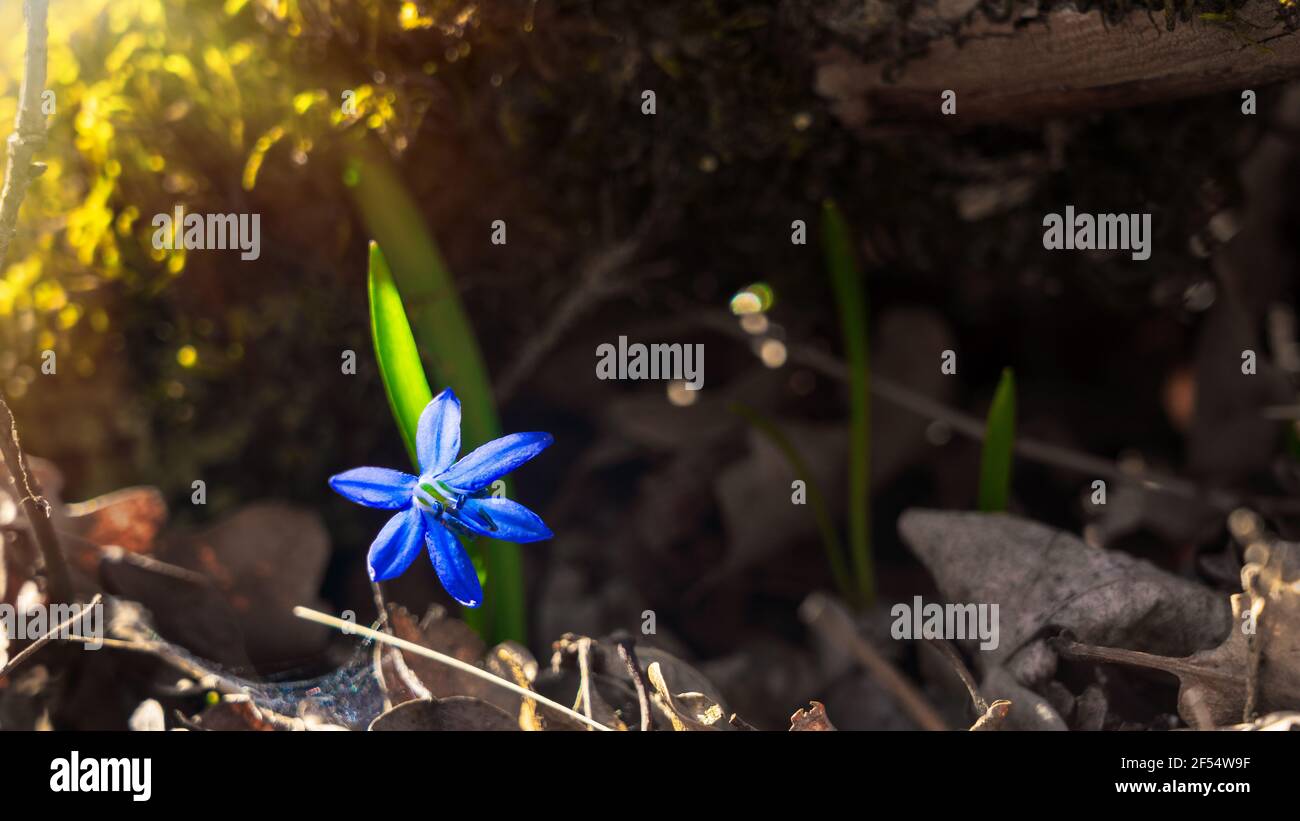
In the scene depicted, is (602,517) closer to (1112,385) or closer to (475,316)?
(475,316)

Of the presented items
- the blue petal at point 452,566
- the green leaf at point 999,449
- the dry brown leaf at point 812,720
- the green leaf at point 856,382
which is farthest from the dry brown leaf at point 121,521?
the green leaf at point 999,449

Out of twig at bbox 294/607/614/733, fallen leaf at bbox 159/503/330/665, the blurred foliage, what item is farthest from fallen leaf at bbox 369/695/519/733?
the blurred foliage

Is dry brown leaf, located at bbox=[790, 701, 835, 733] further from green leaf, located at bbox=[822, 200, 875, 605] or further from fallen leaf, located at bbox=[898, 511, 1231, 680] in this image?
green leaf, located at bbox=[822, 200, 875, 605]

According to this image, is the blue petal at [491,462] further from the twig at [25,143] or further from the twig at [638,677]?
the twig at [25,143]

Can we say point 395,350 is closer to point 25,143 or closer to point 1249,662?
point 25,143
